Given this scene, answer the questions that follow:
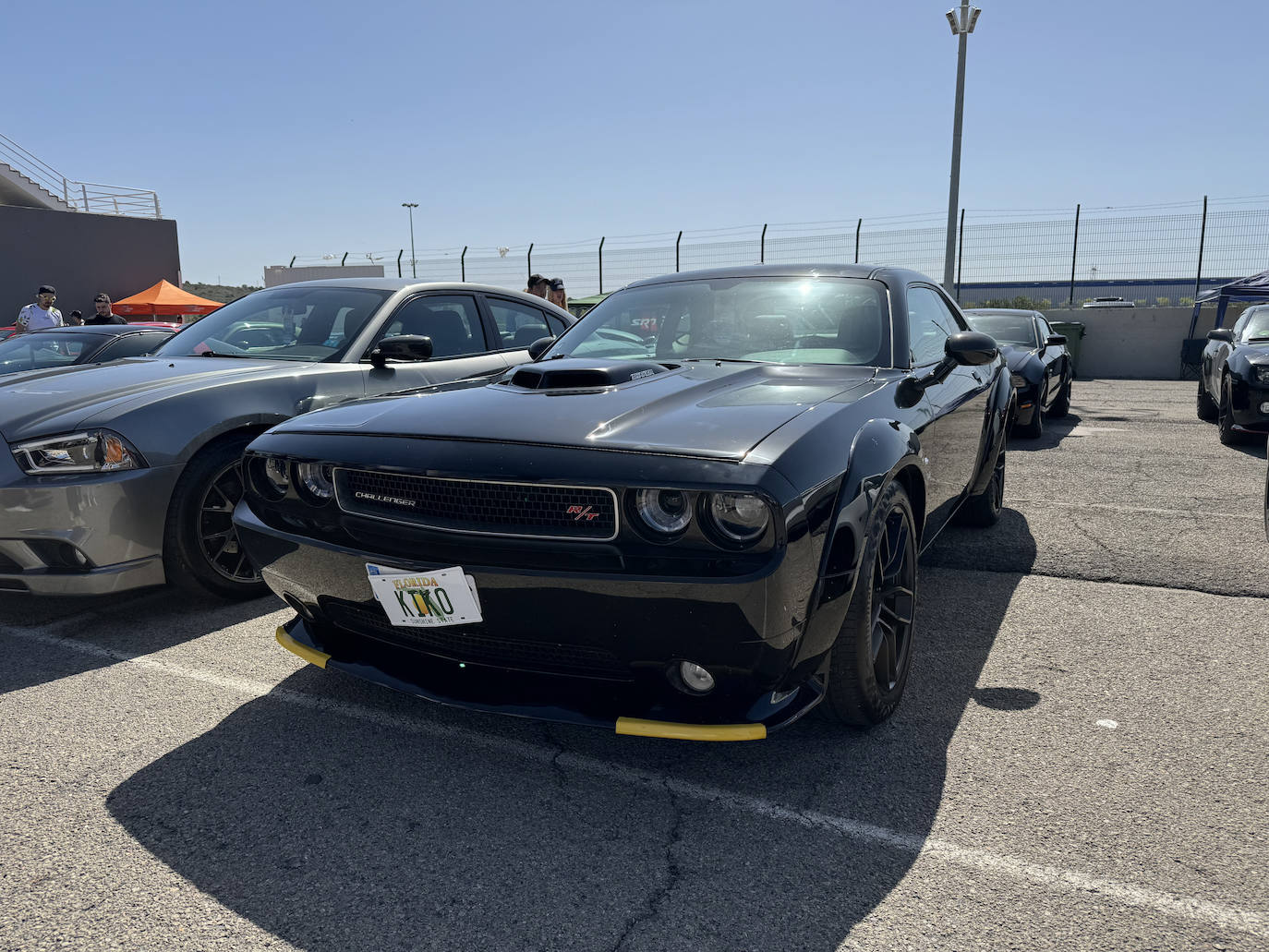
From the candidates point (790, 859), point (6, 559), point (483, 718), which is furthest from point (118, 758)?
point (790, 859)

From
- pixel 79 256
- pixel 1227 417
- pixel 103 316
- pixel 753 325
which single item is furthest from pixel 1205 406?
pixel 79 256

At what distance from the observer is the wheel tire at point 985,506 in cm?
500

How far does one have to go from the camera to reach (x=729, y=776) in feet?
8.21

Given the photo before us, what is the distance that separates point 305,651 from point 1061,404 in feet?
33.2

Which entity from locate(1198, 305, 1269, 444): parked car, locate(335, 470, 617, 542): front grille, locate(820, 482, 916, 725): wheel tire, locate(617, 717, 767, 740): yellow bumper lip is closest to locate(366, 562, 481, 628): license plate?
locate(335, 470, 617, 542): front grille

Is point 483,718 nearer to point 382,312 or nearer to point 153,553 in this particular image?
point 153,553

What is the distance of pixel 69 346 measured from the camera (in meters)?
7.26

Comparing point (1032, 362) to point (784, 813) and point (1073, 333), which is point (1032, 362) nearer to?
point (784, 813)

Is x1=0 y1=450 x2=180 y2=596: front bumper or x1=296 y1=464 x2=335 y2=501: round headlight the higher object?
x1=296 y1=464 x2=335 y2=501: round headlight

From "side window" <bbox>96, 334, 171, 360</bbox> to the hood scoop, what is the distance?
5.33 metres

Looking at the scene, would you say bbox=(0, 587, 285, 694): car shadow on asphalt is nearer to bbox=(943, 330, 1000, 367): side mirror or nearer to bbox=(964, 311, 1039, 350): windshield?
bbox=(943, 330, 1000, 367): side mirror

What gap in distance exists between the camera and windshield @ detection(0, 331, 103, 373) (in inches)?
274

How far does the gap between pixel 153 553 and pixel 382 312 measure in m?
1.70

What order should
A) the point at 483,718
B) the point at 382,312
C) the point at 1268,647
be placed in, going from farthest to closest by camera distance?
the point at 382,312 < the point at 1268,647 < the point at 483,718
